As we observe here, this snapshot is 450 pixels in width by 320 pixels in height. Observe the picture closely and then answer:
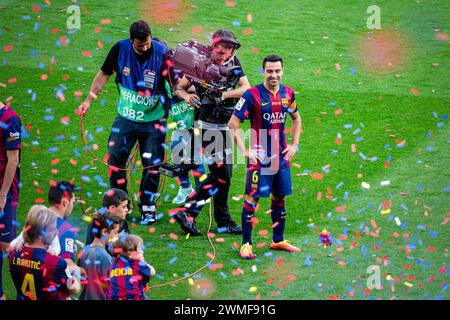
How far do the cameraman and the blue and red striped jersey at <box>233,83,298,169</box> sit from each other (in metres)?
0.73

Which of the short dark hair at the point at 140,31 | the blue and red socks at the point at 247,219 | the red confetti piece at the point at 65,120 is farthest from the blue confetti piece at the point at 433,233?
the red confetti piece at the point at 65,120

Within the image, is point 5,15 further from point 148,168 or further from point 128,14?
point 148,168

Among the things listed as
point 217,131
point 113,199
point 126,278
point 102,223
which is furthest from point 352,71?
point 126,278

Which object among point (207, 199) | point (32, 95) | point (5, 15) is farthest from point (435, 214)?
point (5, 15)

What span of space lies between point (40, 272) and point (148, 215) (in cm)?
317

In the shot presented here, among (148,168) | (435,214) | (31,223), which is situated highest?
(31,223)

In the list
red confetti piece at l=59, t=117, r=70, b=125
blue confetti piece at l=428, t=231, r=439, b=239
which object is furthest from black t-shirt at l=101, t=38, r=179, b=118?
blue confetti piece at l=428, t=231, r=439, b=239

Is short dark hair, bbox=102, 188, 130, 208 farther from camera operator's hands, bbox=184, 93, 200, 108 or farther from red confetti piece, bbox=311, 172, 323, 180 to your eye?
red confetti piece, bbox=311, 172, 323, 180

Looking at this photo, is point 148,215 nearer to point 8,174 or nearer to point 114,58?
point 114,58

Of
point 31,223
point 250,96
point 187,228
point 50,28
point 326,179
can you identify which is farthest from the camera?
point 50,28

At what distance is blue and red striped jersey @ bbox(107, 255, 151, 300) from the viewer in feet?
21.7

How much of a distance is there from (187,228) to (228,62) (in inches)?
70.9

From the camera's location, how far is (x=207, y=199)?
9609 mm

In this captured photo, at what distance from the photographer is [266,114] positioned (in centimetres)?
864
